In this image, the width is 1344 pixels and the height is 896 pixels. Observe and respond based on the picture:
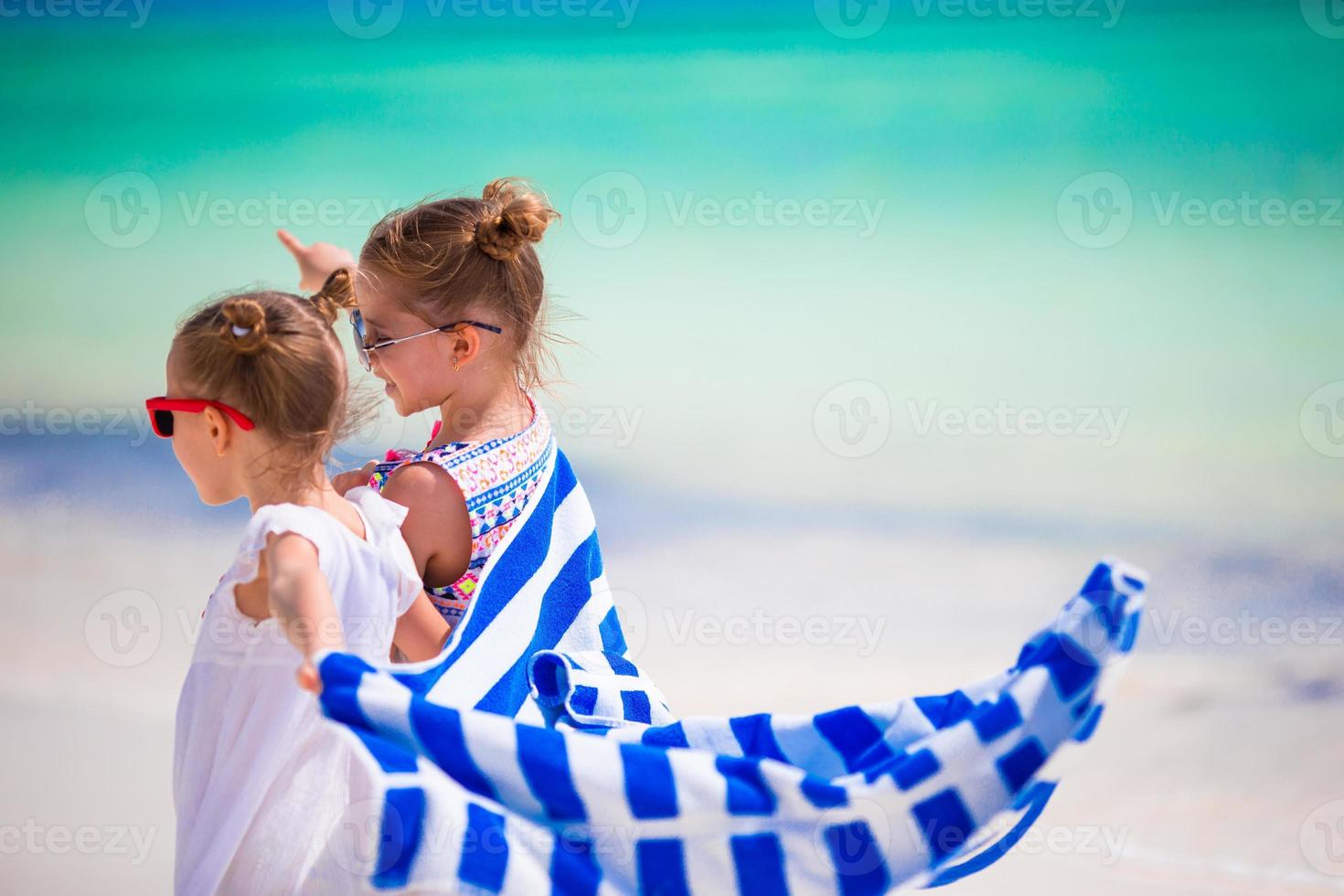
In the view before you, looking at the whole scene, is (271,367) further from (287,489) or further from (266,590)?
(266,590)

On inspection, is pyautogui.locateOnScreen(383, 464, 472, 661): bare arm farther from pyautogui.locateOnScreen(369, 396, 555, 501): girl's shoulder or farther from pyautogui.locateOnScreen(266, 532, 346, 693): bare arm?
pyautogui.locateOnScreen(266, 532, 346, 693): bare arm

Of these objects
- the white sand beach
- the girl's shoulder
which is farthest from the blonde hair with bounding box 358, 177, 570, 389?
the white sand beach

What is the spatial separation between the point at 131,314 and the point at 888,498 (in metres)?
3.32

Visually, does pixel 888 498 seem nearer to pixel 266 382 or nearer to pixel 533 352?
pixel 533 352

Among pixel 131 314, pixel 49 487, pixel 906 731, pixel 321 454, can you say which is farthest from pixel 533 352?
pixel 131 314

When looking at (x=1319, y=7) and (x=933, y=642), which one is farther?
(x=1319, y=7)

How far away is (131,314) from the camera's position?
5.55 metres

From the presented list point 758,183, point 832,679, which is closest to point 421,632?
point 832,679

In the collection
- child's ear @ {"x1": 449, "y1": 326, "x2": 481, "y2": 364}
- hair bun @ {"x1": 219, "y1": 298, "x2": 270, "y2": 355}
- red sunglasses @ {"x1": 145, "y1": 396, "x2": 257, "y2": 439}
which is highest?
hair bun @ {"x1": 219, "y1": 298, "x2": 270, "y2": 355}

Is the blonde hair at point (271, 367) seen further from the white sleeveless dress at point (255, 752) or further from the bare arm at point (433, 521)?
the bare arm at point (433, 521)

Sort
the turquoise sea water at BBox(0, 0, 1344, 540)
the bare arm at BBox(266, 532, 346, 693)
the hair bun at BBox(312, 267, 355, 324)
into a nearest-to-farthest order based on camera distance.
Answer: the bare arm at BBox(266, 532, 346, 693)
the hair bun at BBox(312, 267, 355, 324)
the turquoise sea water at BBox(0, 0, 1344, 540)

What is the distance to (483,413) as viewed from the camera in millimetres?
1845

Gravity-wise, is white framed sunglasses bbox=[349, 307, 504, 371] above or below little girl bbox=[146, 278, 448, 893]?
above

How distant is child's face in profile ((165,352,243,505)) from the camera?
143 centimetres
